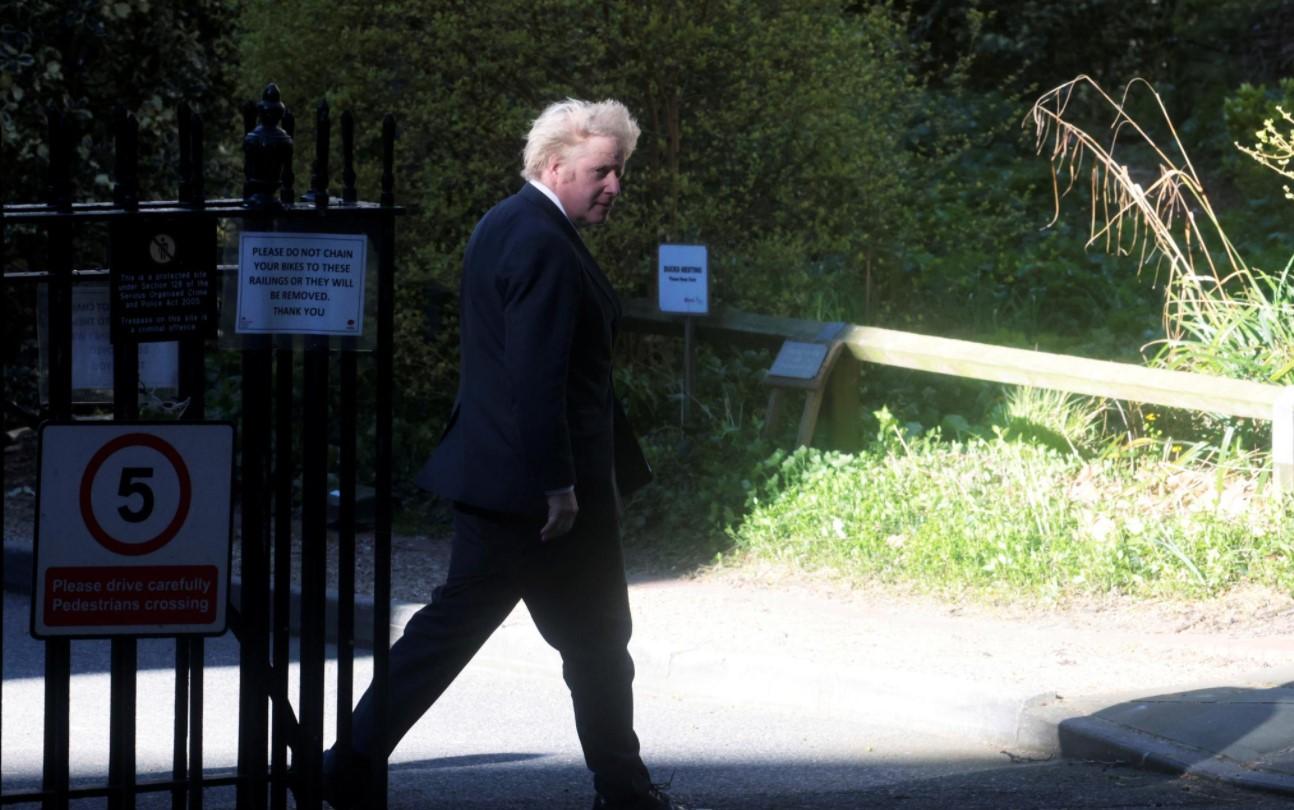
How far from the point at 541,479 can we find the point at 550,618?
44 cm

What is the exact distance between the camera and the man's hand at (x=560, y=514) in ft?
14.5

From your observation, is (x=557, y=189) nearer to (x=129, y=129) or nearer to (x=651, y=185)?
(x=129, y=129)

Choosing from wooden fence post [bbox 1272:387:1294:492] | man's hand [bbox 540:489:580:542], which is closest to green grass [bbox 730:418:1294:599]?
wooden fence post [bbox 1272:387:1294:492]

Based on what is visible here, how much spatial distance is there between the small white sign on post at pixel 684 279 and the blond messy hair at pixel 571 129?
4.59 metres

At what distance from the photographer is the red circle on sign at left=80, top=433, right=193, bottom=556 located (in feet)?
11.8

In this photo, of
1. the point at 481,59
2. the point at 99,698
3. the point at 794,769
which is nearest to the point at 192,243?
the point at 794,769

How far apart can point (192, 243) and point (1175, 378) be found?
5.64 m

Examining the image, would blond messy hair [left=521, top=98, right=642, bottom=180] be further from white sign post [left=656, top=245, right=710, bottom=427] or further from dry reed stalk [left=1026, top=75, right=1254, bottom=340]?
white sign post [left=656, top=245, right=710, bottom=427]

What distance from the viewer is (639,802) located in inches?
182

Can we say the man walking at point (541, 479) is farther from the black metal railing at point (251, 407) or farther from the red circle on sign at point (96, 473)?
the red circle on sign at point (96, 473)

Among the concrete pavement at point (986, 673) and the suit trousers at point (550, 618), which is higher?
the suit trousers at point (550, 618)

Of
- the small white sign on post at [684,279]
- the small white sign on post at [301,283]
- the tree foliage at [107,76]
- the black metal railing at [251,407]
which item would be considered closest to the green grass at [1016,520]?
the small white sign on post at [684,279]

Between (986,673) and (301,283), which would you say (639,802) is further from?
(986,673)

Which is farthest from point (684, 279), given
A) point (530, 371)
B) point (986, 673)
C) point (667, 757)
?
point (530, 371)
